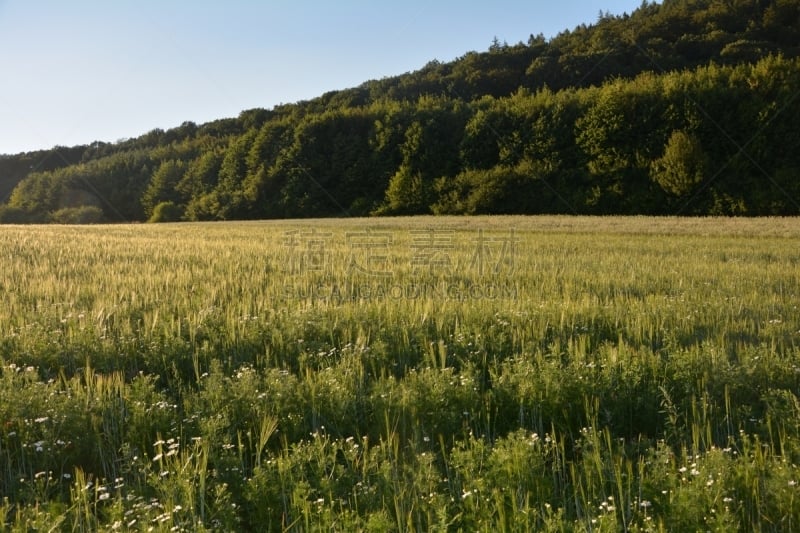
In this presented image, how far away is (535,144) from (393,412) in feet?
146

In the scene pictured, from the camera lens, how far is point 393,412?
3.33 m

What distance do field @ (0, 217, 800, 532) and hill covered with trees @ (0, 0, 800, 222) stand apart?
120 ft

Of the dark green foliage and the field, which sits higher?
the dark green foliage

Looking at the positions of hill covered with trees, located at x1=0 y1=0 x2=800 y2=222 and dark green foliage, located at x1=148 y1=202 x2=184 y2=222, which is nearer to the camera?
hill covered with trees, located at x1=0 y1=0 x2=800 y2=222

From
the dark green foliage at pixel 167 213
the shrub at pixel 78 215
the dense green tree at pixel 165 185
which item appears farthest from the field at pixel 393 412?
the shrub at pixel 78 215

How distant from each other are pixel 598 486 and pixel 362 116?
187ft

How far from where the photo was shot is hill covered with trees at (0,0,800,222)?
37.7m

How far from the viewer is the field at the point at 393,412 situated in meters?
2.36

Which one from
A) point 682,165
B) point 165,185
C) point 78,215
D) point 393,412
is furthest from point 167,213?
point 393,412

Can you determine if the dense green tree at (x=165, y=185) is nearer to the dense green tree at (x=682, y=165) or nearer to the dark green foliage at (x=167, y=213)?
the dark green foliage at (x=167, y=213)

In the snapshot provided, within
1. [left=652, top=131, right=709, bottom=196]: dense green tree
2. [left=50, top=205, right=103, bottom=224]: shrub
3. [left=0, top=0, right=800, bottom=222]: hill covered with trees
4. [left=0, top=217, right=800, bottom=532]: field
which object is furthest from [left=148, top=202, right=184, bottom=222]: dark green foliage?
[left=0, top=217, right=800, bottom=532]: field

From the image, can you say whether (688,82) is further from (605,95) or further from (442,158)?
(442,158)

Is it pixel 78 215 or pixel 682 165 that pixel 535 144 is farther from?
pixel 78 215

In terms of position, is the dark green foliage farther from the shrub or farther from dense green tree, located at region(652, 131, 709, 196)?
dense green tree, located at region(652, 131, 709, 196)
